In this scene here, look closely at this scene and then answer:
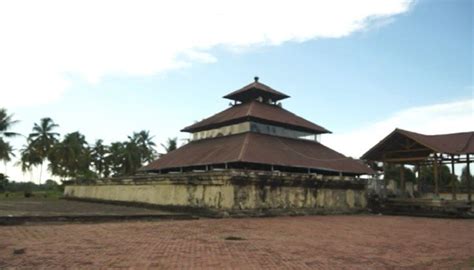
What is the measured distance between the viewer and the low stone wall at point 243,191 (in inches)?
762

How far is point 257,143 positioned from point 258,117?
2.70m

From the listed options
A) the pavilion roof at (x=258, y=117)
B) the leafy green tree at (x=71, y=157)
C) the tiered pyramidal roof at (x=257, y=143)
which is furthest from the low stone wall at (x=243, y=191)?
the leafy green tree at (x=71, y=157)

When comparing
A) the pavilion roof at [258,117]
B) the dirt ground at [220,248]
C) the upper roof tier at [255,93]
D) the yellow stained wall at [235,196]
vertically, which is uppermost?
the upper roof tier at [255,93]

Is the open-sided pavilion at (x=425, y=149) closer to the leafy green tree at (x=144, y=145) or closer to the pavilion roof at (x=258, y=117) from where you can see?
the pavilion roof at (x=258, y=117)

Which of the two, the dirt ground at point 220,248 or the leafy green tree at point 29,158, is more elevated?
the leafy green tree at point 29,158

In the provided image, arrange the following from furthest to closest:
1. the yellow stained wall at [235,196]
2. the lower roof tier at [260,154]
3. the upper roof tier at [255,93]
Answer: the upper roof tier at [255,93] → the lower roof tier at [260,154] → the yellow stained wall at [235,196]

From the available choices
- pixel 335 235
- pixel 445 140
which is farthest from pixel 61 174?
pixel 335 235

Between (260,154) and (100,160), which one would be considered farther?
(100,160)

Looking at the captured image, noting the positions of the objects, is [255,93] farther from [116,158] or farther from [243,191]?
[116,158]

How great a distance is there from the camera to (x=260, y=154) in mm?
23109

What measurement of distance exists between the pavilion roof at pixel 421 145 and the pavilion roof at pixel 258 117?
4.96 meters

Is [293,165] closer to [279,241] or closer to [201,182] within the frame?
[201,182]

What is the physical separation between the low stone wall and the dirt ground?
569 cm

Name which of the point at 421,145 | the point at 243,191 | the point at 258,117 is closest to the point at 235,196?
the point at 243,191
